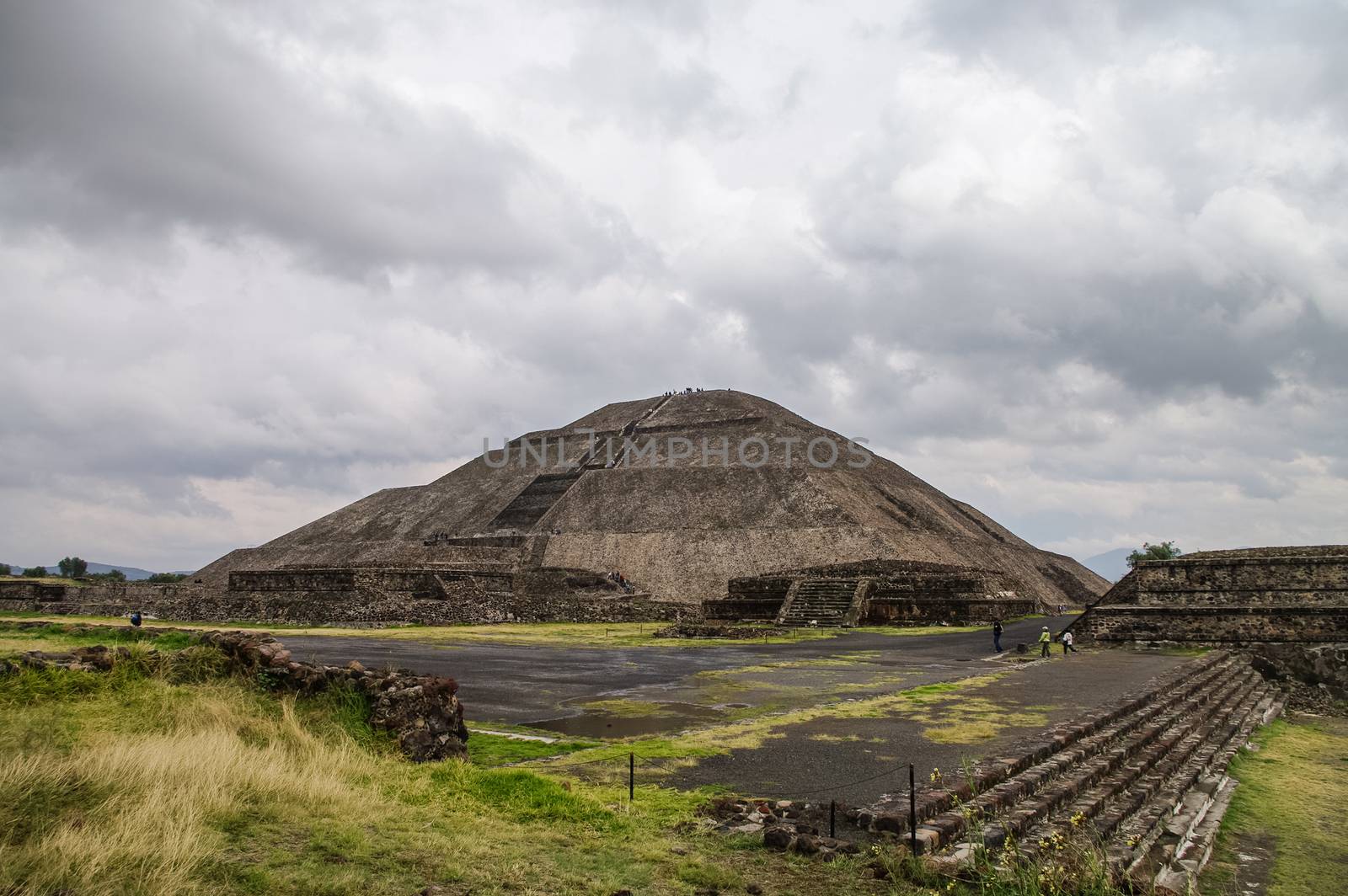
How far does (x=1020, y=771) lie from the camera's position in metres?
7.17

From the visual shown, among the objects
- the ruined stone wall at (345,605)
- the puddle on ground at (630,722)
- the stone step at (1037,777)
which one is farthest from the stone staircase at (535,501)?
the stone step at (1037,777)

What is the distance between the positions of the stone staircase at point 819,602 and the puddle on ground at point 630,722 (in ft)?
73.0

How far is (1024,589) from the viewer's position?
45.6 meters

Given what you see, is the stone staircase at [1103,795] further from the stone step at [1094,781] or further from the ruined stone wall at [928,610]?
the ruined stone wall at [928,610]

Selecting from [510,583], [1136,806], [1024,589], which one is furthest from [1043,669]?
[1024,589]

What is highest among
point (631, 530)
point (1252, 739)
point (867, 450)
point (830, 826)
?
point (867, 450)

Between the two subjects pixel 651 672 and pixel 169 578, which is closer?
pixel 651 672

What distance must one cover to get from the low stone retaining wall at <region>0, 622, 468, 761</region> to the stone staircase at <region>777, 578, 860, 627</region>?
85.8 feet

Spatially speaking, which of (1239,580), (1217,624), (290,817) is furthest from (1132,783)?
(1239,580)

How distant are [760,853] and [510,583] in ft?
114

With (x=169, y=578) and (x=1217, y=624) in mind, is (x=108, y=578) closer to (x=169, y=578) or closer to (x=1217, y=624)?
(x=169, y=578)

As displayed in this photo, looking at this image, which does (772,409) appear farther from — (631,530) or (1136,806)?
(1136,806)

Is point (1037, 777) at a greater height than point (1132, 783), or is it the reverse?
point (1037, 777)

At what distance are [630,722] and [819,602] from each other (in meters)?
25.6
